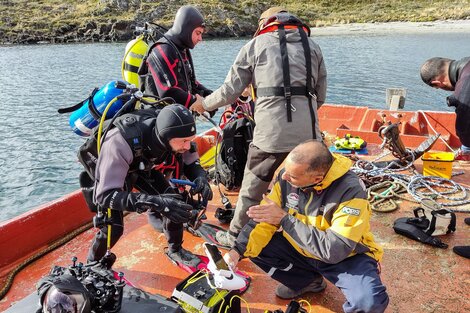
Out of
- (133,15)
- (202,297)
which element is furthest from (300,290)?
(133,15)

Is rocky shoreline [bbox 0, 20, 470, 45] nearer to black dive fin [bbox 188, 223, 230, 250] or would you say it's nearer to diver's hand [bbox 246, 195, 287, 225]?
black dive fin [bbox 188, 223, 230, 250]

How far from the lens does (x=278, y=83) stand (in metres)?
2.64

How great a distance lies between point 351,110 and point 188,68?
3.68m

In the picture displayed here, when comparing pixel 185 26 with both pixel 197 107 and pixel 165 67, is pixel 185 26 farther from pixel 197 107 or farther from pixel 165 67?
pixel 197 107

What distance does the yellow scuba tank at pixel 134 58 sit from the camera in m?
3.70

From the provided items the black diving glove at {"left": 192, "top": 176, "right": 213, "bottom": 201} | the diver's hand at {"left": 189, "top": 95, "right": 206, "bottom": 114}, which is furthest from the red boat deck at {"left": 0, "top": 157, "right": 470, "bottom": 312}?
the diver's hand at {"left": 189, "top": 95, "right": 206, "bottom": 114}

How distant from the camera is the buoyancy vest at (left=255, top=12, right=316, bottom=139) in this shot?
8.59 ft

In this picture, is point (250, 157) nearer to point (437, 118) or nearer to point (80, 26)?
point (437, 118)

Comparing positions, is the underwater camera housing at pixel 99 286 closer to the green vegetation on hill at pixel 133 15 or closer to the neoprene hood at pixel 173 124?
the neoprene hood at pixel 173 124

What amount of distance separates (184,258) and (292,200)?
109cm

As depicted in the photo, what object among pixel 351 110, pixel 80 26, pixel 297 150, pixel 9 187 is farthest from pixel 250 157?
pixel 80 26

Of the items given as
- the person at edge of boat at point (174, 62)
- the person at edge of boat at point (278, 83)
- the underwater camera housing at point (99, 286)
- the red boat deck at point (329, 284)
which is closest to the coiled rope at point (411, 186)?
the red boat deck at point (329, 284)

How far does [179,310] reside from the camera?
6.42 feet

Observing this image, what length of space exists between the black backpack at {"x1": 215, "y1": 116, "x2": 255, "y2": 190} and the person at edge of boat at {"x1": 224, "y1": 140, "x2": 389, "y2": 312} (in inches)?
69.9
